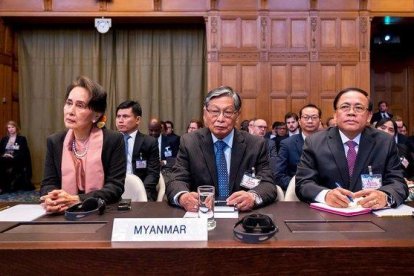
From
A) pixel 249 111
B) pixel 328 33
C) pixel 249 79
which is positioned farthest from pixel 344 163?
pixel 328 33

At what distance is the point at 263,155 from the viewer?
2.32m

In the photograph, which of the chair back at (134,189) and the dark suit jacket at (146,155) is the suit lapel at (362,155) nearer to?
the chair back at (134,189)

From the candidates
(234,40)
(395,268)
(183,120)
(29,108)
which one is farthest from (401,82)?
(395,268)

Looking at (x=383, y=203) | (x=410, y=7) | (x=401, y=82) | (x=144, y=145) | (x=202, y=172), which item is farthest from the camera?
(x=401, y=82)

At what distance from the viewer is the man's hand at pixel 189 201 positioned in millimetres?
1763

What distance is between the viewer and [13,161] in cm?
752

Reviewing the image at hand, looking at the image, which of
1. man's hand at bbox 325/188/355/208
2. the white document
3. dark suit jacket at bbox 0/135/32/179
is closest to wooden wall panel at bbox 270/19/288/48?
dark suit jacket at bbox 0/135/32/179

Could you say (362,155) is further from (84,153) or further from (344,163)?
(84,153)

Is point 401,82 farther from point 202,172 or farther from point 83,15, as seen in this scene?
Result: point 202,172

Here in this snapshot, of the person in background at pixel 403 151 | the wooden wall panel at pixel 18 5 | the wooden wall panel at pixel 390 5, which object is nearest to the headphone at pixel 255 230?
the person in background at pixel 403 151

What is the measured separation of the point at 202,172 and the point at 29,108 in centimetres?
758

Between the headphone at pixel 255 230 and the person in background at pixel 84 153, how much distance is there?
3.01ft

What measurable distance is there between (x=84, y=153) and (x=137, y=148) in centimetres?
154

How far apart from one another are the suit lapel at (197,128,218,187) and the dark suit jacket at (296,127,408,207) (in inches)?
18.7
